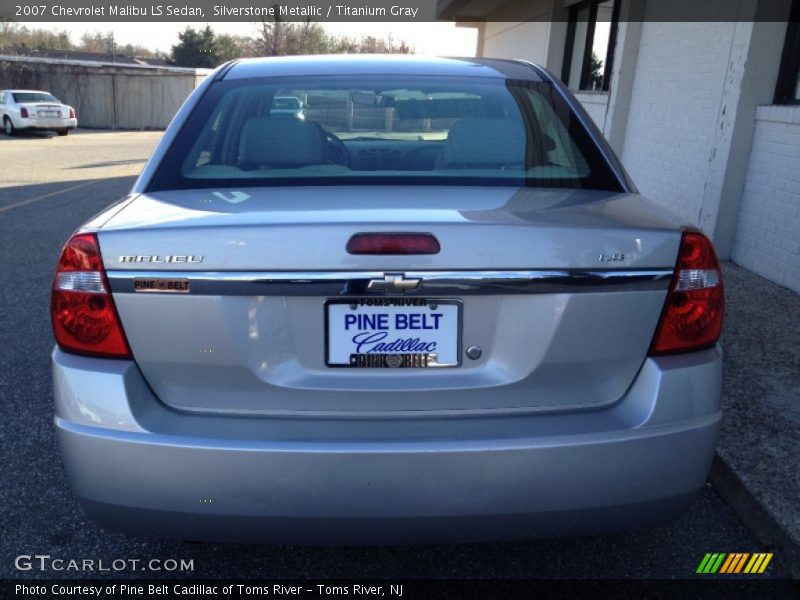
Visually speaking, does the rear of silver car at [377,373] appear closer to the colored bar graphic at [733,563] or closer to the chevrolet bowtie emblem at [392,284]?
the chevrolet bowtie emblem at [392,284]

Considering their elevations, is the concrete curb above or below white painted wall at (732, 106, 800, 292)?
below

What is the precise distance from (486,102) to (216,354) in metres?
1.57

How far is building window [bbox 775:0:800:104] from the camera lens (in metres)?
6.03

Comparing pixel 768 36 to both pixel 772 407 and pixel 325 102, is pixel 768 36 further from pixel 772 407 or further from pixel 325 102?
pixel 325 102

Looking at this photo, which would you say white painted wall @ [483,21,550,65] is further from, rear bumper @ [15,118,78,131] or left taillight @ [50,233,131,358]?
rear bumper @ [15,118,78,131]

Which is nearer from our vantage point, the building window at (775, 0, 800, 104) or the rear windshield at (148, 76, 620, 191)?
the rear windshield at (148, 76, 620, 191)

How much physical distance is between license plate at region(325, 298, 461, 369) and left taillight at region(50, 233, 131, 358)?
1.82 ft

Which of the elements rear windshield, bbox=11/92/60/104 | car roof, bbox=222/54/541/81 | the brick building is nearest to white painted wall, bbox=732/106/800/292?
the brick building

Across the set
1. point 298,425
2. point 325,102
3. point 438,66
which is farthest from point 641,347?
point 325,102

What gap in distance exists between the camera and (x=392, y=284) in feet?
6.06

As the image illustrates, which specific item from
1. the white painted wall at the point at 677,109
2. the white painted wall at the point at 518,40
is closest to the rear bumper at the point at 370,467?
the white painted wall at the point at 677,109

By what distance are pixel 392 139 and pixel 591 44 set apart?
9.93 m

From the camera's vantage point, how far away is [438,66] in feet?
9.83

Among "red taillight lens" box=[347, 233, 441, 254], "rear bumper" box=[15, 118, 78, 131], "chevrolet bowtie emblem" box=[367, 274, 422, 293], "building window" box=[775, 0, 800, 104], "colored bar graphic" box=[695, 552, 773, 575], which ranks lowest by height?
"rear bumper" box=[15, 118, 78, 131]
